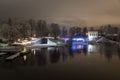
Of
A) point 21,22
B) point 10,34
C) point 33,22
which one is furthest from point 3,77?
point 33,22

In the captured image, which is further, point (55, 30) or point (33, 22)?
point (55, 30)

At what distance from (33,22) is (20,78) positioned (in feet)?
162

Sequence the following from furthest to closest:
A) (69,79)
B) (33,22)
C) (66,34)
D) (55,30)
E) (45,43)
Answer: (66,34) → (55,30) → (33,22) → (45,43) → (69,79)

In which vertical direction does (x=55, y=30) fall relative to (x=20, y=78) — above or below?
above

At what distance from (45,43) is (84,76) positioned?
1301 inches

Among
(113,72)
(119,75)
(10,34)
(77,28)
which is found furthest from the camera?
(77,28)

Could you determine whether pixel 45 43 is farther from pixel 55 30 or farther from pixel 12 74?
pixel 12 74

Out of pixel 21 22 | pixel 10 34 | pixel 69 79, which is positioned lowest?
pixel 69 79

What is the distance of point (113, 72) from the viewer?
509 inches

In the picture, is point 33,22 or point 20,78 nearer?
point 20,78

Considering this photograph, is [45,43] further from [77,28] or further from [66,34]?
[77,28]

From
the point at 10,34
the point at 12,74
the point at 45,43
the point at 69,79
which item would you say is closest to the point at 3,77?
the point at 12,74

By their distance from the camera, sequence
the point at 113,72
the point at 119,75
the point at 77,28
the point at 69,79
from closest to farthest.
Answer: the point at 69,79 < the point at 119,75 < the point at 113,72 < the point at 77,28

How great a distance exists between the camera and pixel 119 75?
39.6 ft
